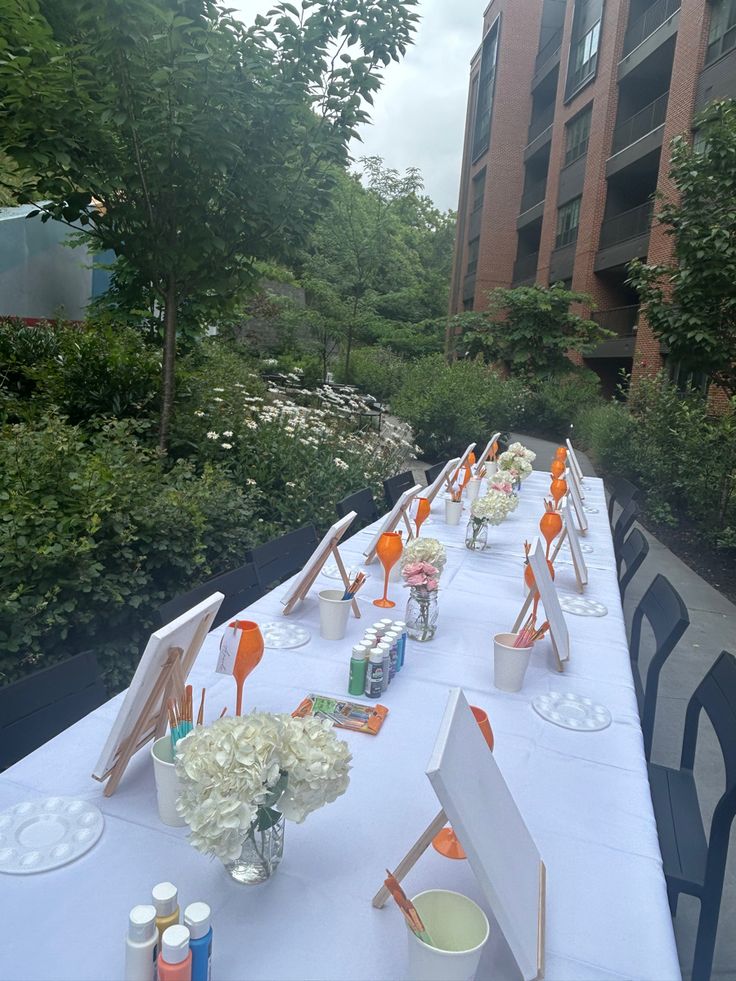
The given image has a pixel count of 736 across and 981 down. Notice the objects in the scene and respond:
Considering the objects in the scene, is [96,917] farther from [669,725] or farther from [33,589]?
[669,725]

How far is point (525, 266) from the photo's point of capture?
26094 mm

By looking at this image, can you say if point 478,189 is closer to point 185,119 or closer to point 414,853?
point 185,119

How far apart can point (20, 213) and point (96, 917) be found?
33.7 feet

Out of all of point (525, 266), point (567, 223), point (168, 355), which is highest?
point (567, 223)

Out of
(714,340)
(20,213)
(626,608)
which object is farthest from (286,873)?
(20,213)

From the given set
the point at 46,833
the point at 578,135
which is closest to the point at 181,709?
the point at 46,833

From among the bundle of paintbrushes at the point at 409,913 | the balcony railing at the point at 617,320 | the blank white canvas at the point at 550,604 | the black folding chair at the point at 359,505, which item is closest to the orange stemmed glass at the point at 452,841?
the bundle of paintbrushes at the point at 409,913

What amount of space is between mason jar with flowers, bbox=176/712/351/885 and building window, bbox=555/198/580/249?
22335mm

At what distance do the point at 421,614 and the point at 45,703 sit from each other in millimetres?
1221

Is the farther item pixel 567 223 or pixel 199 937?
pixel 567 223

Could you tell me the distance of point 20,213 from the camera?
29.9 feet

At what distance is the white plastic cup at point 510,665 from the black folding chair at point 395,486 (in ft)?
10.3

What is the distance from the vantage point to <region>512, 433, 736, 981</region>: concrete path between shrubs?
2190mm

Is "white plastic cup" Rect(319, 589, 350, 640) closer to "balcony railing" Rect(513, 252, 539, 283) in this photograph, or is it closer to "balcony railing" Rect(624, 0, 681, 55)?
"balcony railing" Rect(624, 0, 681, 55)
